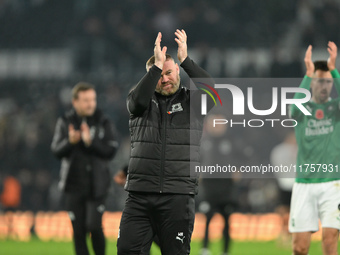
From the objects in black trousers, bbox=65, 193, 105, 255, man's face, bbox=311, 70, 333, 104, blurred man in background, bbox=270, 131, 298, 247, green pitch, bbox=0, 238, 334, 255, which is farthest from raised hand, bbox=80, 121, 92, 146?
blurred man in background, bbox=270, 131, 298, 247

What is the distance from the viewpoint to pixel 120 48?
22.0m

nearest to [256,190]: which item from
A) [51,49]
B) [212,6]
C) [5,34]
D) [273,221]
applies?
[273,221]

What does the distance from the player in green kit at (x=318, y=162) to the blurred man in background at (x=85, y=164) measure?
2491 millimetres

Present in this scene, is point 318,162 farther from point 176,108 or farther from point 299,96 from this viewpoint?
point 176,108

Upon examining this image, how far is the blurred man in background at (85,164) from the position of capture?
901 centimetres

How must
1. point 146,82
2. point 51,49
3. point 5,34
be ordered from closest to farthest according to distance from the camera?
point 146,82 < point 51,49 < point 5,34

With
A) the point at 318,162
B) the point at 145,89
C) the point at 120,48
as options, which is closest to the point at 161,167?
the point at 145,89

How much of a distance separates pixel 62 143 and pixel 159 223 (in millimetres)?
2977

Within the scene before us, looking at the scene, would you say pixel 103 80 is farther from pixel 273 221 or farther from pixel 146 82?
pixel 146 82

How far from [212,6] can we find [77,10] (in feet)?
15.4

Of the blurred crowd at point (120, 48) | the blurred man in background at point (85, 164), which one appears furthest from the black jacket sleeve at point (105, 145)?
the blurred crowd at point (120, 48)

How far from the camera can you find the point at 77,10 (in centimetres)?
2391

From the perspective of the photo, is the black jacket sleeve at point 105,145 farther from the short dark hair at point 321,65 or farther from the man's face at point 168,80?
the short dark hair at point 321,65

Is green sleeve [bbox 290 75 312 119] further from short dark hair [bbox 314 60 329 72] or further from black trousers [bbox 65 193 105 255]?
black trousers [bbox 65 193 105 255]
